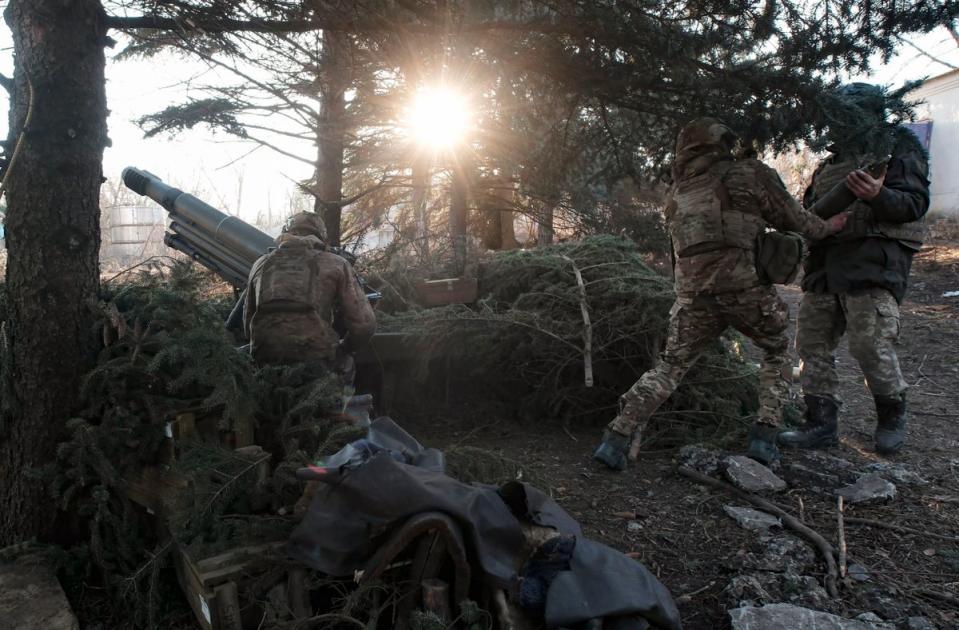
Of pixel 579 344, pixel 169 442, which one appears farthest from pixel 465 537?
pixel 579 344

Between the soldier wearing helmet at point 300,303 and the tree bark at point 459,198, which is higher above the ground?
the tree bark at point 459,198

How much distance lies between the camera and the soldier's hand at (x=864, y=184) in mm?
3854

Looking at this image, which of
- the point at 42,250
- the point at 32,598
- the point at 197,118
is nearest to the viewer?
the point at 32,598

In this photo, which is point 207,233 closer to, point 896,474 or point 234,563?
point 234,563

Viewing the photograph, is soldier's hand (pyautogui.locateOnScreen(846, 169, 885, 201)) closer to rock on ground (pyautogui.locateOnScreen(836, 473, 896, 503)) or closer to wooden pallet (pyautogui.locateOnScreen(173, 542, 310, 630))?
rock on ground (pyautogui.locateOnScreen(836, 473, 896, 503))

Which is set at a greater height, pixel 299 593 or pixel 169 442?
pixel 169 442

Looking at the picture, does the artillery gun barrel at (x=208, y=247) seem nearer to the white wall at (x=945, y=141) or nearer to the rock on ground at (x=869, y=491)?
the rock on ground at (x=869, y=491)

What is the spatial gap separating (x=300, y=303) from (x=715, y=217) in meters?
2.69

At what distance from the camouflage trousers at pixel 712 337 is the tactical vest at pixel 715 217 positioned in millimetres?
328

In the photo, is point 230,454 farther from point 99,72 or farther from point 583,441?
point 583,441

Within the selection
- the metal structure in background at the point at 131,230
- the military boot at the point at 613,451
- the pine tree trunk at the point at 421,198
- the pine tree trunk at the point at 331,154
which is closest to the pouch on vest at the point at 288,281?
the military boot at the point at 613,451

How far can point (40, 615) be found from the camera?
2453 mm

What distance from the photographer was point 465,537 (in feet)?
6.81

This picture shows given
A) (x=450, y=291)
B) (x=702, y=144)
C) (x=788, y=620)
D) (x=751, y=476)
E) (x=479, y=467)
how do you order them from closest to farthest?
1. (x=788, y=620)
2. (x=479, y=467)
3. (x=751, y=476)
4. (x=702, y=144)
5. (x=450, y=291)
